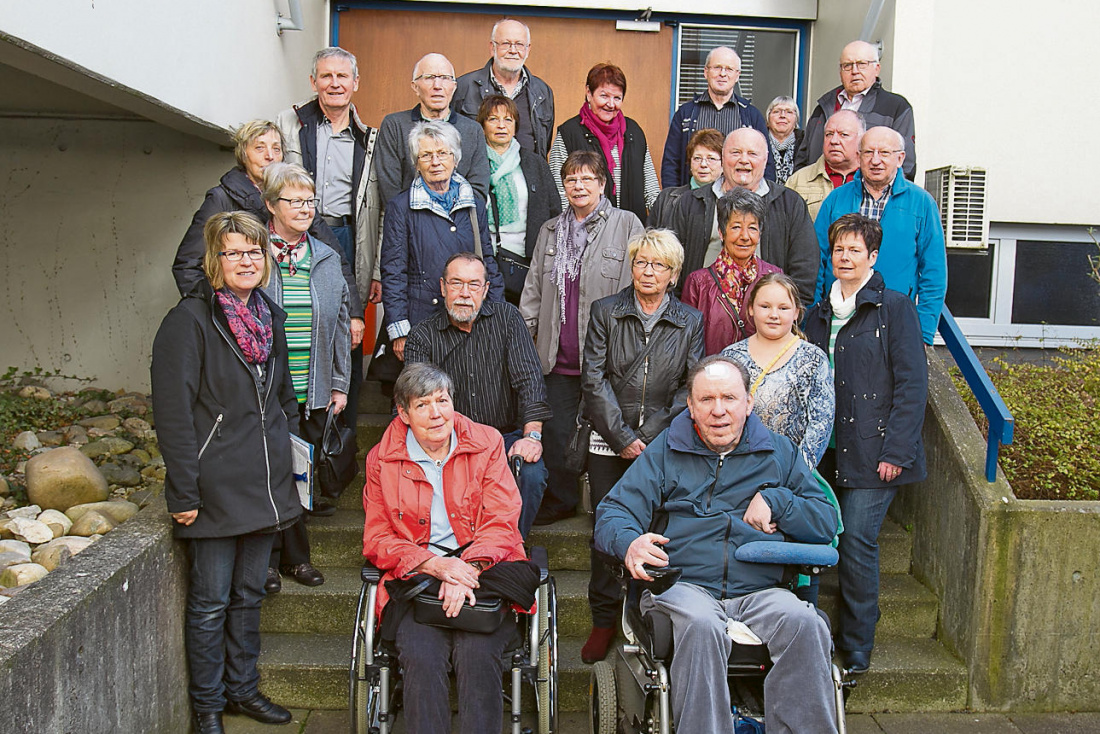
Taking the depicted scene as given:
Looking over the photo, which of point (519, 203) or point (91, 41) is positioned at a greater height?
point (91, 41)

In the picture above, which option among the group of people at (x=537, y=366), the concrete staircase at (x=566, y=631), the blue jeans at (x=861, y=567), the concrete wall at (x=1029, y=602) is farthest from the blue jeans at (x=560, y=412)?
the concrete wall at (x=1029, y=602)

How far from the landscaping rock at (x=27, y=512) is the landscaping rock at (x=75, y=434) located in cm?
89

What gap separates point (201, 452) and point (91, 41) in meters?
1.71

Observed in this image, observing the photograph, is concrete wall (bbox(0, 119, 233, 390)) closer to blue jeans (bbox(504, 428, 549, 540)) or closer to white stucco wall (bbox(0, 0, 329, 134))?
white stucco wall (bbox(0, 0, 329, 134))

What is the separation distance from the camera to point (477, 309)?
4.02 m

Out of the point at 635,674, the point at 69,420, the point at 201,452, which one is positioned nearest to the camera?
the point at 635,674

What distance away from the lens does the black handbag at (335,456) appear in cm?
415

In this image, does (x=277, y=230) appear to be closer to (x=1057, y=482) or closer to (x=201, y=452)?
(x=201, y=452)

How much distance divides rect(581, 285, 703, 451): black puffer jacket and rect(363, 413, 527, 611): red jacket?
1.84 feet

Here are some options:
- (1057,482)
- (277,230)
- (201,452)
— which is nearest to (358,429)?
(277,230)

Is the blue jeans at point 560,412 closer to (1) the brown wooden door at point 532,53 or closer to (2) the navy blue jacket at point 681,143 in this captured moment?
(2) the navy blue jacket at point 681,143

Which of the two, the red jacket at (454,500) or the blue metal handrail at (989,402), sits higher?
the blue metal handrail at (989,402)

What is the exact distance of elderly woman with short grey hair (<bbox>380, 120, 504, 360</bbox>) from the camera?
4.35 meters

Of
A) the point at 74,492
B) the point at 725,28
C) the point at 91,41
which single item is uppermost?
the point at 725,28
